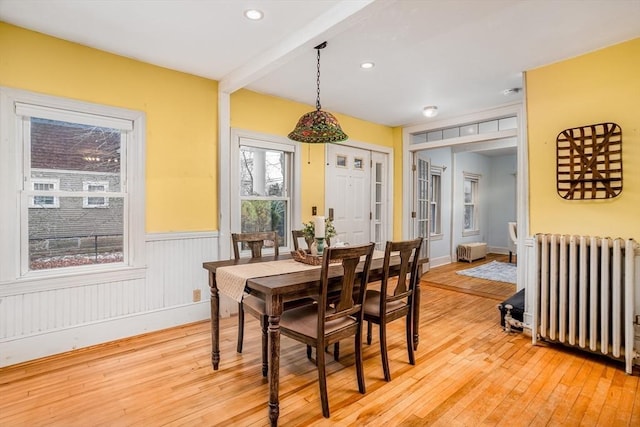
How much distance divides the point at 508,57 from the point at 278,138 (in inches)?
98.8

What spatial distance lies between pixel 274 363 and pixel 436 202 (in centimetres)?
555

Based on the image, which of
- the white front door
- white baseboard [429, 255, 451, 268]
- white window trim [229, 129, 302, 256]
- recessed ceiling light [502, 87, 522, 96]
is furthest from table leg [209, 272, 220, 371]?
white baseboard [429, 255, 451, 268]

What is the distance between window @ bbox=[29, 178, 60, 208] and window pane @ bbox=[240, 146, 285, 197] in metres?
1.70

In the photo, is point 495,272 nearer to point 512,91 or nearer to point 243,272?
point 512,91

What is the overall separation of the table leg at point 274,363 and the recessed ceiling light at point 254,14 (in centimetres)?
195

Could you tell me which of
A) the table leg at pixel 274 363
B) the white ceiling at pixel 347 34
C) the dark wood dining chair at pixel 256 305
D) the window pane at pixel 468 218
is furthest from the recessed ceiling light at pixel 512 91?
the window pane at pixel 468 218

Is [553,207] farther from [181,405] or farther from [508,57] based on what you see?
[181,405]

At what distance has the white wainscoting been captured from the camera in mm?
2496

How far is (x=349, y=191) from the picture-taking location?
4.92m

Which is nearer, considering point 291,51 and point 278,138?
point 291,51

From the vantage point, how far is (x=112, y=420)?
6.00ft

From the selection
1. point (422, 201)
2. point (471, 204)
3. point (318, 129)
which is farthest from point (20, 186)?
point (471, 204)

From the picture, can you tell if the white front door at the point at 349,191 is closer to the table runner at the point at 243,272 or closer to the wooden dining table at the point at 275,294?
the table runner at the point at 243,272

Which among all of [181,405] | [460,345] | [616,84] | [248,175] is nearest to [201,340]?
[181,405]
